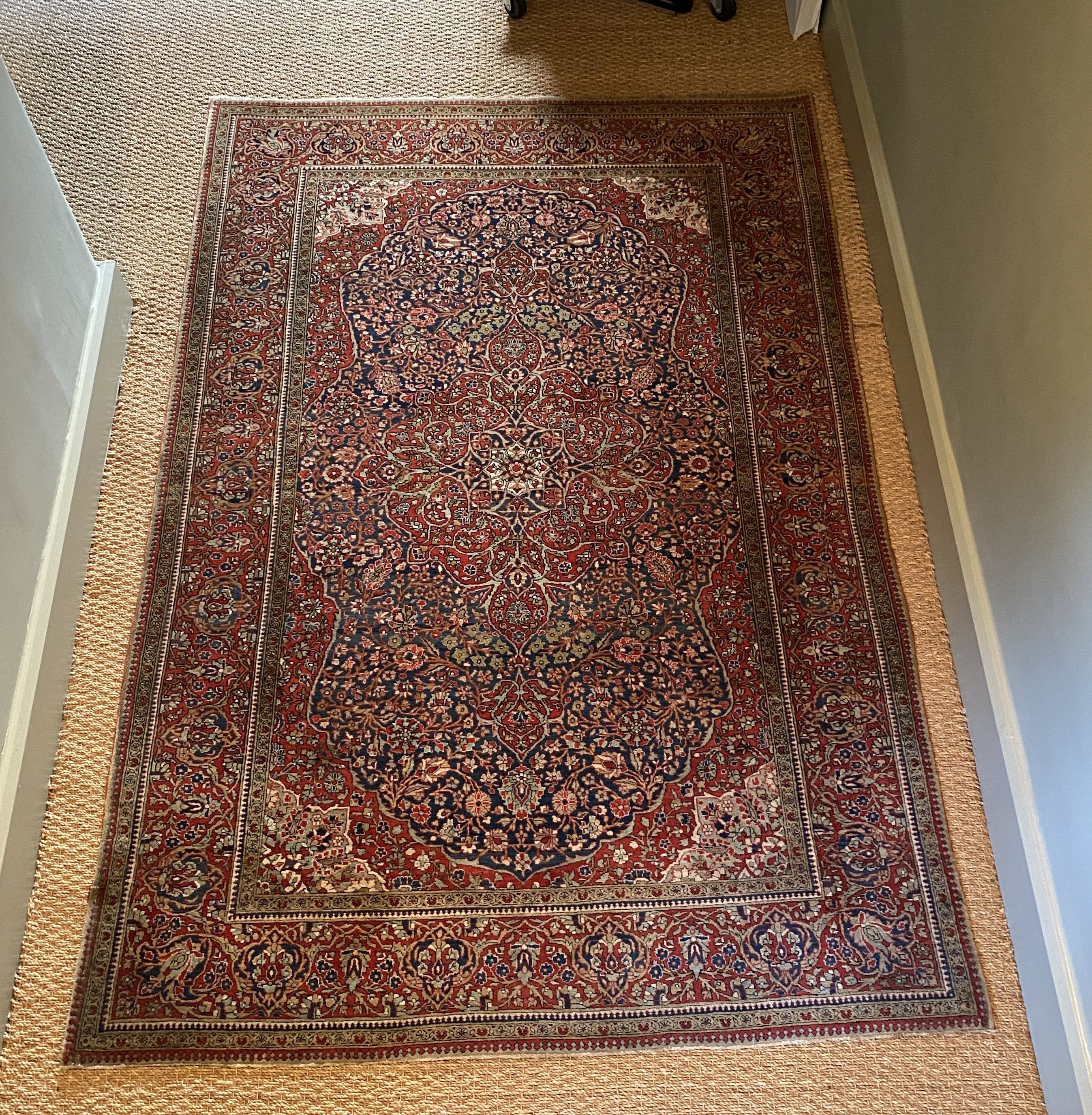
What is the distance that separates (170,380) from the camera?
1939mm

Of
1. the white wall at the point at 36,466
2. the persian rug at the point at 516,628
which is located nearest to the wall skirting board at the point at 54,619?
the white wall at the point at 36,466

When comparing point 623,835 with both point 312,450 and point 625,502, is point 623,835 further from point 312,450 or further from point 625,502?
point 312,450

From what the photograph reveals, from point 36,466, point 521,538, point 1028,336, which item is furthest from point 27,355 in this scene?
point 1028,336

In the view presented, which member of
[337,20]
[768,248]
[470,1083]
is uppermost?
[337,20]

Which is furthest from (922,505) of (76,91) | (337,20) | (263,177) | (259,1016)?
(76,91)

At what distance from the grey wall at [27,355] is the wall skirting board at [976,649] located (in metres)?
1.54

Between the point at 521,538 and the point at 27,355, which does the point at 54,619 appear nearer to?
the point at 27,355

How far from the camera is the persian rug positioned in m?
1.47

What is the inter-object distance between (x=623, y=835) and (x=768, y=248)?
126cm

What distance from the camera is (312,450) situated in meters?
1.88

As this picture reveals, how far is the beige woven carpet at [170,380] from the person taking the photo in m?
1.39

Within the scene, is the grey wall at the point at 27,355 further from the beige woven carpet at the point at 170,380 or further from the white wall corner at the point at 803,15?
the white wall corner at the point at 803,15

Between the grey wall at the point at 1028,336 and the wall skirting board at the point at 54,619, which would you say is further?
the wall skirting board at the point at 54,619

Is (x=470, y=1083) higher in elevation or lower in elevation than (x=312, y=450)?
lower
